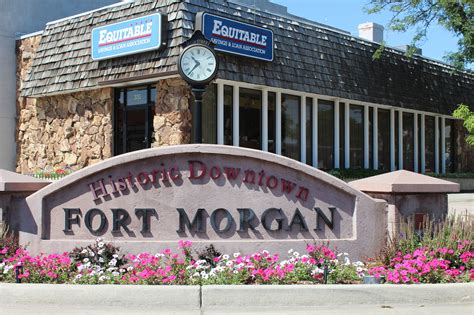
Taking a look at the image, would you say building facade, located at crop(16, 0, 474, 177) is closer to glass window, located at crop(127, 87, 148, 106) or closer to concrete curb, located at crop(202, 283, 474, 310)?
glass window, located at crop(127, 87, 148, 106)

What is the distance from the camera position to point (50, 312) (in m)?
5.70

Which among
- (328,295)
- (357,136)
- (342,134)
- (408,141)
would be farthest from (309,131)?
(328,295)

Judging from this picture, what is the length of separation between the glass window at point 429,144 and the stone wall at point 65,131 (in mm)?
14310

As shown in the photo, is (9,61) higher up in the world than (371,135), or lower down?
higher up

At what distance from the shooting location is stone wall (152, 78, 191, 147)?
14594 mm

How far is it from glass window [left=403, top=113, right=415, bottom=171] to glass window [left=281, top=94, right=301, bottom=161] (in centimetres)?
671

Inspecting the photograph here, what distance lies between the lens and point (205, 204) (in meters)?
7.38

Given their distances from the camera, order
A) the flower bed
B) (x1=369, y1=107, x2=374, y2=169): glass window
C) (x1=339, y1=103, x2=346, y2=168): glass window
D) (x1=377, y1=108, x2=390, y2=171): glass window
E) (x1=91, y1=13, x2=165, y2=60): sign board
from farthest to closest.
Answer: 1. (x1=377, y1=108, x2=390, y2=171): glass window
2. (x1=369, y1=107, x2=374, y2=169): glass window
3. (x1=339, y1=103, x2=346, y2=168): glass window
4. (x1=91, y1=13, x2=165, y2=60): sign board
5. the flower bed

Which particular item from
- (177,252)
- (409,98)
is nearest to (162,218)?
(177,252)

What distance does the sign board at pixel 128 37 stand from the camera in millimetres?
14211

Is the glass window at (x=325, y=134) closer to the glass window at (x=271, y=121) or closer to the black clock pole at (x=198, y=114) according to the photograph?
the glass window at (x=271, y=121)

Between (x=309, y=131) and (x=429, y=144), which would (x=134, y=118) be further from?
(x=429, y=144)

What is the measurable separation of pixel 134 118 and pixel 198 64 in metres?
7.47

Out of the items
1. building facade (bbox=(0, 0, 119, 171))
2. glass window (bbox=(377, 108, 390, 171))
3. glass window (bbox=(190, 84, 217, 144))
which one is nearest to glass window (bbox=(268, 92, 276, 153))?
glass window (bbox=(190, 84, 217, 144))
